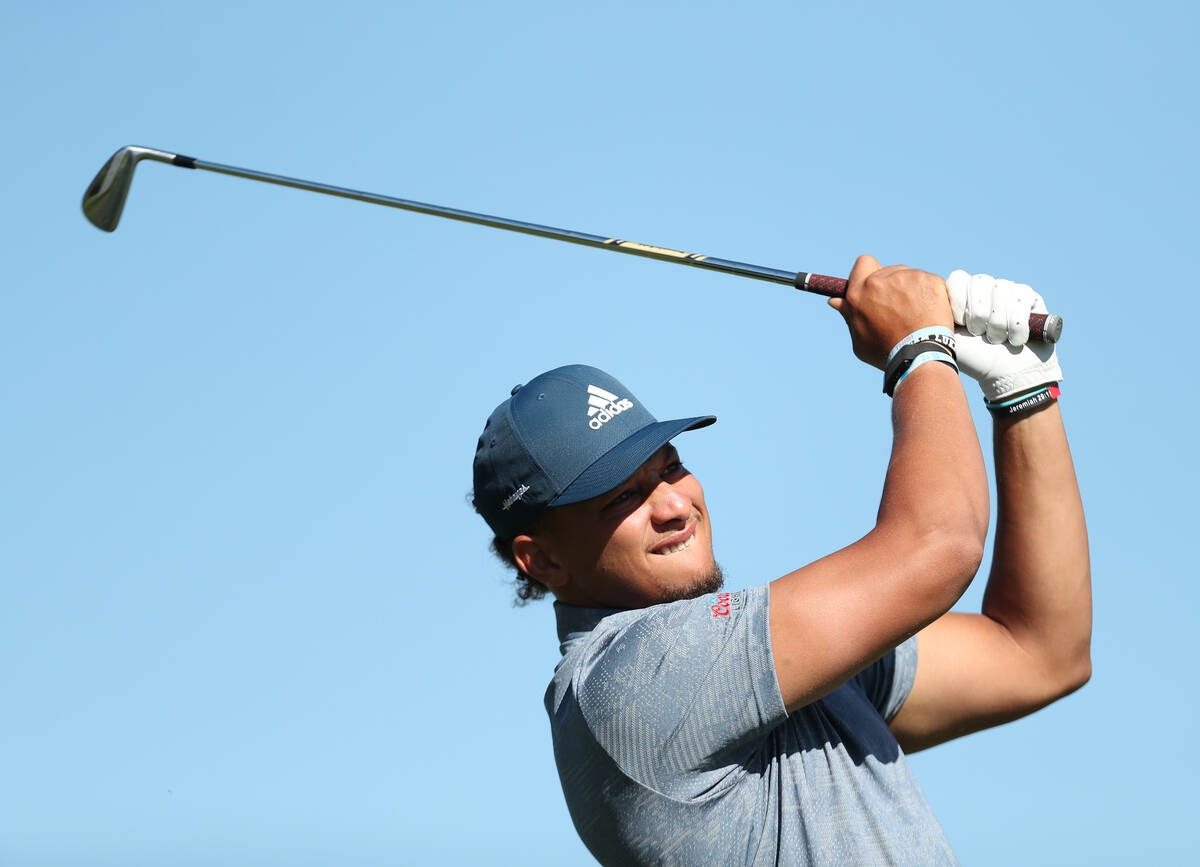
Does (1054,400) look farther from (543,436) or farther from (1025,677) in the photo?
(543,436)

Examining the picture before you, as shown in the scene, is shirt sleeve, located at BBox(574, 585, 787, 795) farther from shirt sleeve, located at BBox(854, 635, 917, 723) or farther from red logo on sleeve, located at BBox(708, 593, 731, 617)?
shirt sleeve, located at BBox(854, 635, 917, 723)

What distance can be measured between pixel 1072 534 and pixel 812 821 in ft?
4.08

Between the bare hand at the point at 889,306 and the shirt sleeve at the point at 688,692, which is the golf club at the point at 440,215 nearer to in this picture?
the bare hand at the point at 889,306

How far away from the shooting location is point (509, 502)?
362 centimetres

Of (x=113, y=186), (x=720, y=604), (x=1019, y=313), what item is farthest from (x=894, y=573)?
(x=113, y=186)

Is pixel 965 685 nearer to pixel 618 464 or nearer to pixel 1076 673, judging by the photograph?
pixel 1076 673

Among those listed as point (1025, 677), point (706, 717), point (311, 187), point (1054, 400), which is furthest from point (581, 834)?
point (311, 187)

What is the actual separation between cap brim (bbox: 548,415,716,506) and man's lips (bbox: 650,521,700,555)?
20 centimetres

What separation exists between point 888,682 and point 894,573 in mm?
998

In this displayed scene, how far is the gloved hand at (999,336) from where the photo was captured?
10.7 ft

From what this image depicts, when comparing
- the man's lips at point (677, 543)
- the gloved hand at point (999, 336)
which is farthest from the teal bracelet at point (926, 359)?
the man's lips at point (677, 543)

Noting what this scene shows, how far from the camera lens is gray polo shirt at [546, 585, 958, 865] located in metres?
2.83

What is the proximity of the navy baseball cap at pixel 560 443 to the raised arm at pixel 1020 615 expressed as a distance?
2.82 ft

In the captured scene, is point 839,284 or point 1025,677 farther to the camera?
point 1025,677
